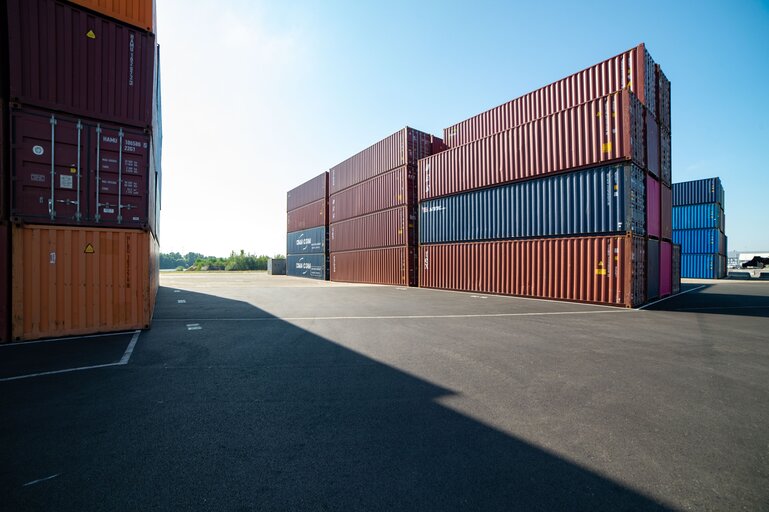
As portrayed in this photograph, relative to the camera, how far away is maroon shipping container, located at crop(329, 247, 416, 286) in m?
24.5

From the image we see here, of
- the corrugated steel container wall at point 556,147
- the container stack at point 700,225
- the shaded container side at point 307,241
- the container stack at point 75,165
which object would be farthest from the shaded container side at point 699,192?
the container stack at point 75,165

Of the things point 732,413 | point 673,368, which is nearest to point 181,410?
point 732,413

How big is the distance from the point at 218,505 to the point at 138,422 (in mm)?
1944

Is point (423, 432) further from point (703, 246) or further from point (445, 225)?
point (703, 246)

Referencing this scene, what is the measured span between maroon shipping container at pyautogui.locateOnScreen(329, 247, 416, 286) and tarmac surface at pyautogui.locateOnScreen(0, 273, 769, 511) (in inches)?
670

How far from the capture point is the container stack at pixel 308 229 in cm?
3519

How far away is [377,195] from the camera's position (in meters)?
27.0

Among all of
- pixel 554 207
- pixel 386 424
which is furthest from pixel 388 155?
pixel 386 424

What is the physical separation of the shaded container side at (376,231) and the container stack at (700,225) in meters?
30.8

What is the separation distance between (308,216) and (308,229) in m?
1.44

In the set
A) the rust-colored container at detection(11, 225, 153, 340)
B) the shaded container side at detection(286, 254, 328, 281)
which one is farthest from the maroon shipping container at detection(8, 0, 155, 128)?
the shaded container side at detection(286, 254, 328, 281)

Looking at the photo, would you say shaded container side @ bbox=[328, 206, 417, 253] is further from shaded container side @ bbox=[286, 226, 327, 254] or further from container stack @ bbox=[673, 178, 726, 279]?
container stack @ bbox=[673, 178, 726, 279]

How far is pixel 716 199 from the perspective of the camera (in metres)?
34.0

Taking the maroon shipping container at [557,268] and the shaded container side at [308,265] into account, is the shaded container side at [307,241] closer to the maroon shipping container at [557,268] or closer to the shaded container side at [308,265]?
the shaded container side at [308,265]
